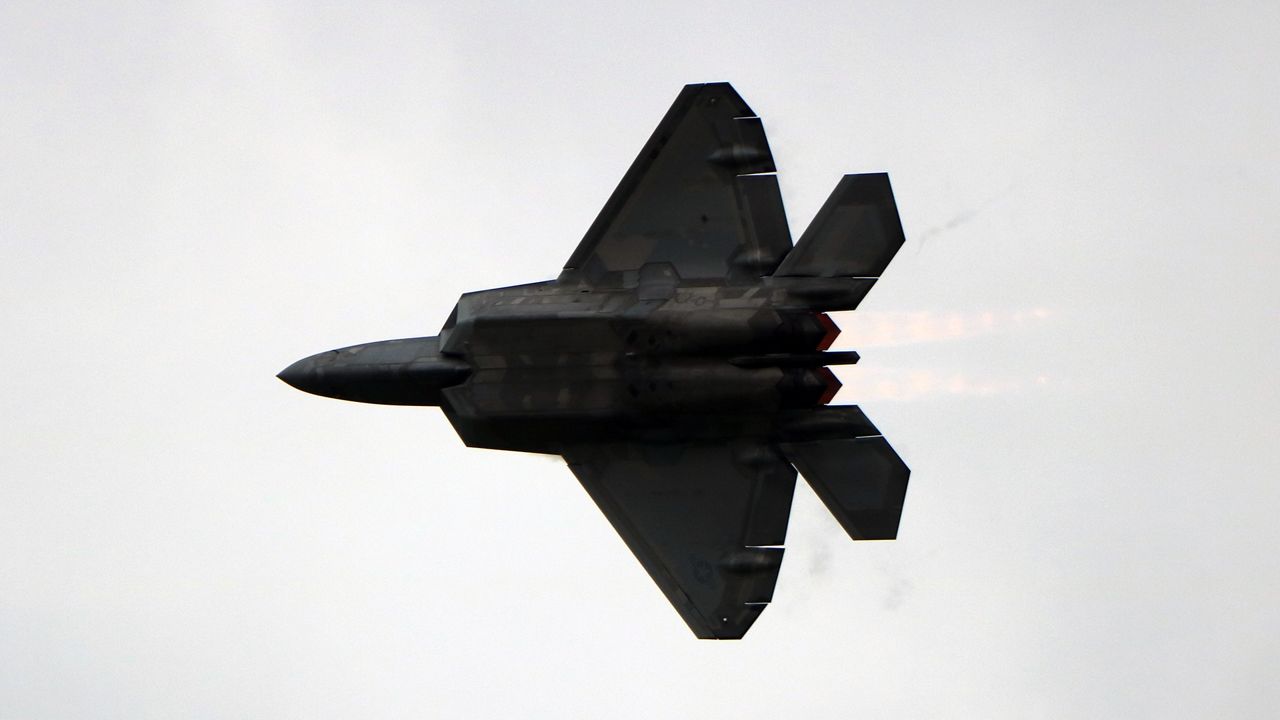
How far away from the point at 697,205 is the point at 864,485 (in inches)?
275

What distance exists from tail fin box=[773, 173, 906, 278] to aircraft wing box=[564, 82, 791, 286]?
1481 millimetres

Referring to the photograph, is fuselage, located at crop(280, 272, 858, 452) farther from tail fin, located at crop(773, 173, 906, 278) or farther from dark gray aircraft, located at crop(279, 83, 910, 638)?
tail fin, located at crop(773, 173, 906, 278)

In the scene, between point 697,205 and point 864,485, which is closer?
point 864,485

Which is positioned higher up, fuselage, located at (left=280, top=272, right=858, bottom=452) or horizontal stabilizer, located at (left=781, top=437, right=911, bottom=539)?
fuselage, located at (left=280, top=272, right=858, bottom=452)

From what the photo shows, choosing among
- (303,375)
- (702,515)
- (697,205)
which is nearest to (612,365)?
(702,515)

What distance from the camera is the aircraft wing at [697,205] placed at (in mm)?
34594

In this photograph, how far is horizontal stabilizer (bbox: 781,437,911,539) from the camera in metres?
33.3

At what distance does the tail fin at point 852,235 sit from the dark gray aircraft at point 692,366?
3 centimetres

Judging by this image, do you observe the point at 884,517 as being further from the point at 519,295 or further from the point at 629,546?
the point at 519,295

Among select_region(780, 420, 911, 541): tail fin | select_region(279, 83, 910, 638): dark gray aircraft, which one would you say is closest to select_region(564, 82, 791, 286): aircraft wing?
select_region(279, 83, 910, 638): dark gray aircraft

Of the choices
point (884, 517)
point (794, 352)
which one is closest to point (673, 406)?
point (794, 352)

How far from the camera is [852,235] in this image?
32.9m

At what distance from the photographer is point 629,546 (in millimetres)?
35094

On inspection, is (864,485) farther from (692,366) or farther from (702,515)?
(692,366)
